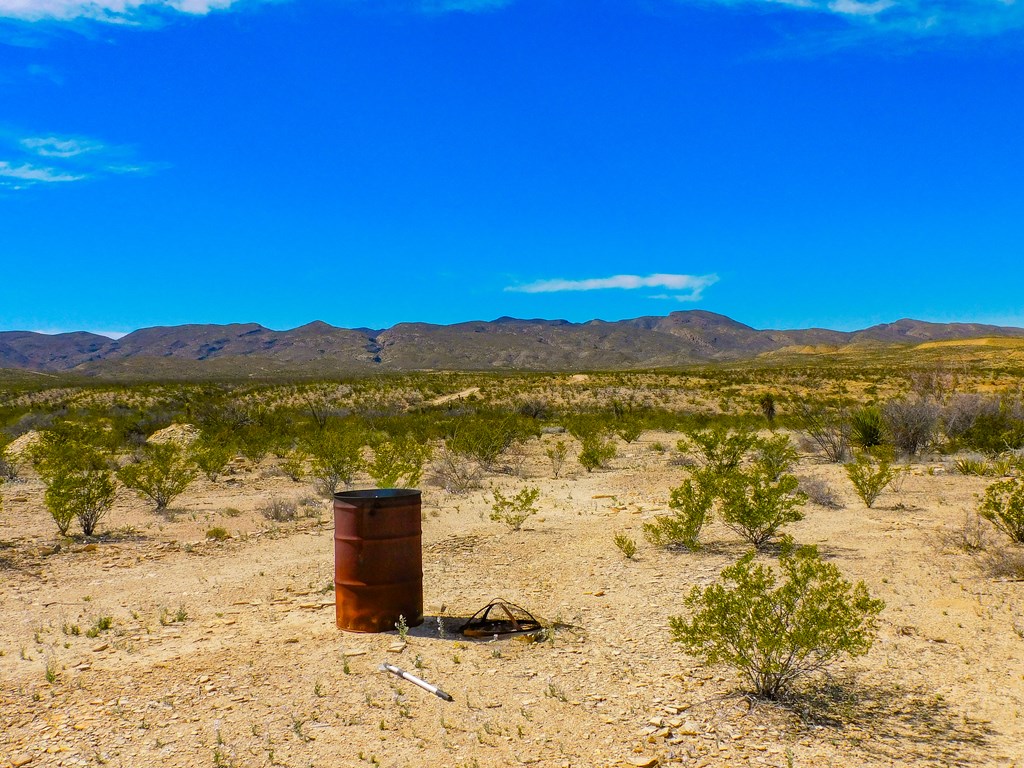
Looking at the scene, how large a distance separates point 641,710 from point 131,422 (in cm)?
2776

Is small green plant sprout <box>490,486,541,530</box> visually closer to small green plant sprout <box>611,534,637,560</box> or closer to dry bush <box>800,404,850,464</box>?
small green plant sprout <box>611,534,637,560</box>

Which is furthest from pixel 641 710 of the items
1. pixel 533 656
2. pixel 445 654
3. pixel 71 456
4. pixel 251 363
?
pixel 251 363

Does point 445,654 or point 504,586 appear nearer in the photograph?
point 445,654

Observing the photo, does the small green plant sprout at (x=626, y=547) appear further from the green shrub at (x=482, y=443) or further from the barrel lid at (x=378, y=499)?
the green shrub at (x=482, y=443)

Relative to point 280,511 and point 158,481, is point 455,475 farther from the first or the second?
point 158,481

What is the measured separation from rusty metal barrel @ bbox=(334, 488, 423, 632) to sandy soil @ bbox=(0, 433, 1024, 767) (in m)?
0.23

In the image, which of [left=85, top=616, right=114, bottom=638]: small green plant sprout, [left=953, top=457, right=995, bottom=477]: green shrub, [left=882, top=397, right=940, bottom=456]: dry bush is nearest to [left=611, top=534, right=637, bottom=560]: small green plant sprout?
[left=85, top=616, right=114, bottom=638]: small green plant sprout

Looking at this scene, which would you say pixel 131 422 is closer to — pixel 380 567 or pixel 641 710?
pixel 380 567

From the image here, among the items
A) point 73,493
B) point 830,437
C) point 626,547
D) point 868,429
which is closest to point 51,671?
point 626,547

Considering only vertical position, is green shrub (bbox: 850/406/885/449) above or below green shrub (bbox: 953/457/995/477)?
above

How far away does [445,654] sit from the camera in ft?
21.5

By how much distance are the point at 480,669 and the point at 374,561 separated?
1.50 metres

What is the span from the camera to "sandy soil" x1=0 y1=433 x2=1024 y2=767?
16.1ft

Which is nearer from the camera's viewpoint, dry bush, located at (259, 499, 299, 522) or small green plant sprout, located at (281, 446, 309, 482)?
dry bush, located at (259, 499, 299, 522)
